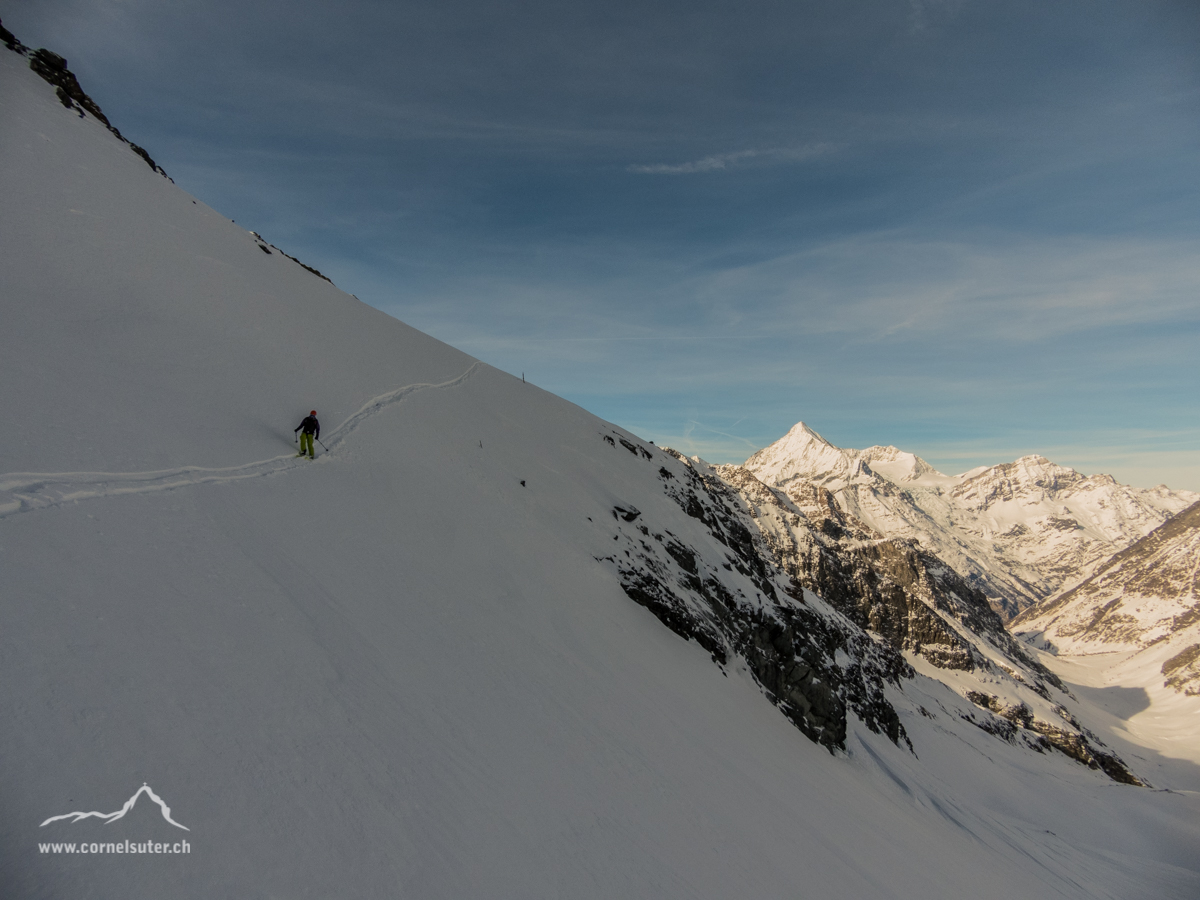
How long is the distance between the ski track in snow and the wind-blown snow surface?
5cm

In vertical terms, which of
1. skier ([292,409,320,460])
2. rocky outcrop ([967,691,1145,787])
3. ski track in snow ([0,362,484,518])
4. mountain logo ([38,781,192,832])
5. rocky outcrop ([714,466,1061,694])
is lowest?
rocky outcrop ([967,691,1145,787])

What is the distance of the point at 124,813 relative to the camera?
13.5 ft

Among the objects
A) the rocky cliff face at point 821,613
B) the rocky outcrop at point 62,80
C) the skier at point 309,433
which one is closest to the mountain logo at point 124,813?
the skier at point 309,433

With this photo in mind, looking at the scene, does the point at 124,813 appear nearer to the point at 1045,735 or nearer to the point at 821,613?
the point at 821,613

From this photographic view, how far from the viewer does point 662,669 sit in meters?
16.5

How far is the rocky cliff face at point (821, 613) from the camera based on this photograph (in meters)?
22.9

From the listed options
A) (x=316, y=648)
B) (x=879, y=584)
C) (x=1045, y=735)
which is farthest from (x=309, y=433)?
(x=1045, y=735)

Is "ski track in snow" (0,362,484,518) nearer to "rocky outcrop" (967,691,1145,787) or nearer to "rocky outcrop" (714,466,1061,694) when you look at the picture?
"rocky outcrop" (714,466,1061,694)

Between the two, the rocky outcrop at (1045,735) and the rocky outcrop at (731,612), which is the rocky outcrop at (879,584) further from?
the rocky outcrop at (731,612)

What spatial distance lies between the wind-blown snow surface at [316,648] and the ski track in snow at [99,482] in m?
0.05

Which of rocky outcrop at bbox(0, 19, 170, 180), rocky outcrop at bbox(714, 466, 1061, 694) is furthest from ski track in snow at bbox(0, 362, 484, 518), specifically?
rocky outcrop at bbox(714, 466, 1061, 694)

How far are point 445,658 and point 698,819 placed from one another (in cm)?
633

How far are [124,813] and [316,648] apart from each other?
3.25 metres

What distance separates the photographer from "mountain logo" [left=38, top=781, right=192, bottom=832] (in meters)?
3.88
